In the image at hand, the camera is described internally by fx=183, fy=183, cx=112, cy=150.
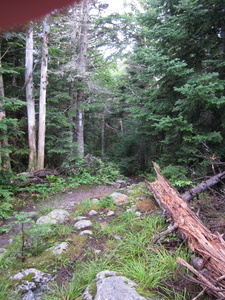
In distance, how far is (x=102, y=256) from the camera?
2816mm

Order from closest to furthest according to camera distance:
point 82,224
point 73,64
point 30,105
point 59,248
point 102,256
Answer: point 102,256
point 59,248
point 82,224
point 30,105
point 73,64

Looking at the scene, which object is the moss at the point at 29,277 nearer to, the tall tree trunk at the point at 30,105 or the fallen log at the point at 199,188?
the fallen log at the point at 199,188

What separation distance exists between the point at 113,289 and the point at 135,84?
12.0m

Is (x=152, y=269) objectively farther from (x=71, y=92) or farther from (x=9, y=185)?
(x=71, y=92)

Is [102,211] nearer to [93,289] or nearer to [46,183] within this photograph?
[93,289]

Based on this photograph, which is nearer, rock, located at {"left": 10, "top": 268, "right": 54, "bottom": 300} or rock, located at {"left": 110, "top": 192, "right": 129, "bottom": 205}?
rock, located at {"left": 10, "top": 268, "right": 54, "bottom": 300}

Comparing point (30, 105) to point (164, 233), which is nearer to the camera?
point (164, 233)

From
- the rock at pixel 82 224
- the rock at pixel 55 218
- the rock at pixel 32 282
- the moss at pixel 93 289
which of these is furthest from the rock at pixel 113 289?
the rock at pixel 55 218

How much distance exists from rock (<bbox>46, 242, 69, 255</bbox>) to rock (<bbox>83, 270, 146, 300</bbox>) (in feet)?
3.30

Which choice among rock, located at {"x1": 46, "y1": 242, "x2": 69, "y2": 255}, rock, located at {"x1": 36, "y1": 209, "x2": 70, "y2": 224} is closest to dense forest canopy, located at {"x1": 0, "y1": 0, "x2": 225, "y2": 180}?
rock, located at {"x1": 36, "y1": 209, "x2": 70, "y2": 224}

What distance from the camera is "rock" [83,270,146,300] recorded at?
5.89 feet

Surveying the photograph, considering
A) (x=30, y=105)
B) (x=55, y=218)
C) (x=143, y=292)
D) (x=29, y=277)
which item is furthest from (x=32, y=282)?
(x=30, y=105)

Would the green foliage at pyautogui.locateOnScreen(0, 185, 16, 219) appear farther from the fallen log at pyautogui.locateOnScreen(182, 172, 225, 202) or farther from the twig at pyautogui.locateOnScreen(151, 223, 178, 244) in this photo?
the fallen log at pyautogui.locateOnScreen(182, 172, 225, 202)

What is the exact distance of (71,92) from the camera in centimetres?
1062
